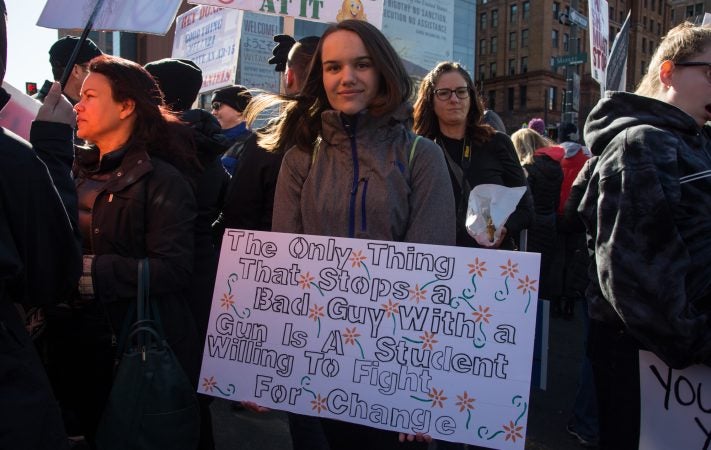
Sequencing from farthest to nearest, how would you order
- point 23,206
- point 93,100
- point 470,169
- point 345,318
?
point 470,169 → point 93,100 → point 345,318 → point 23,206

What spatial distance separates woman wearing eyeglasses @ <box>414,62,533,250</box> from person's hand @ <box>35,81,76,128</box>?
1.92 meters

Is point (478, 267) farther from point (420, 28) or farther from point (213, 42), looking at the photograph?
point (420, 28)

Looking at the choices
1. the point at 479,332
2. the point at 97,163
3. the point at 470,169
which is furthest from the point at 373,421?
the point at 470,169

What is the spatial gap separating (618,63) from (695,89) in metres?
4.31

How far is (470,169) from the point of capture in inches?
124

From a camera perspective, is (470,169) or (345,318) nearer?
(345,318)

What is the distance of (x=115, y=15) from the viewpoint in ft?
8.10

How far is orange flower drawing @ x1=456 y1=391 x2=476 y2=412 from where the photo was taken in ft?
5.33

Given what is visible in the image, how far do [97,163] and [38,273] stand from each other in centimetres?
93

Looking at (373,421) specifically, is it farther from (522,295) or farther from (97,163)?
(97,163)

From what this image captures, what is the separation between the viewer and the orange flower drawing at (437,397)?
165cm

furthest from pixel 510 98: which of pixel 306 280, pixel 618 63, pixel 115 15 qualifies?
pixel 306 280

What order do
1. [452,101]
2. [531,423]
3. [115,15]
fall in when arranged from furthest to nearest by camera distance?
[531,423] < [452,101] < [115,15]

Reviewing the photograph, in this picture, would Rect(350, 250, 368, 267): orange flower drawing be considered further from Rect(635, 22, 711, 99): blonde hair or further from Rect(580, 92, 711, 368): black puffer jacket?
Rect(635, 22, 711, 99): blonde hair
